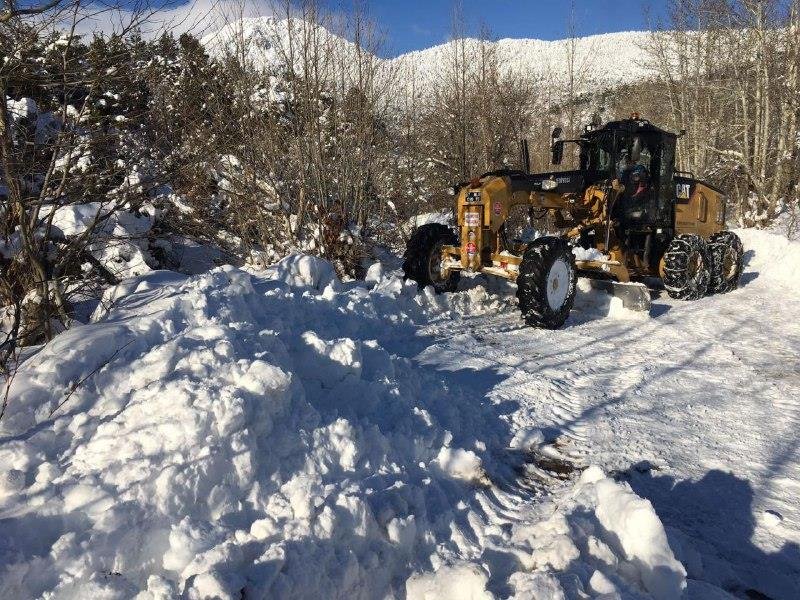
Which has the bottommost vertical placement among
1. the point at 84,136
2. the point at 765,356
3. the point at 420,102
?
the point at 765,356

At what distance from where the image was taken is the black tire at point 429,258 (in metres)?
8.62

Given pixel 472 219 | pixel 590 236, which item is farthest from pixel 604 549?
pixel 590 236

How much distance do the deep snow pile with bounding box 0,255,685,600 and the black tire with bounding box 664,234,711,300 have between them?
5.80 m

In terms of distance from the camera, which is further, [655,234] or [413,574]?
[655,234]

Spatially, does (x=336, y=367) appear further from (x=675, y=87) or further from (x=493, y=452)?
(x=675, y=87)

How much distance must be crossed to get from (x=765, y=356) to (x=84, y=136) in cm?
718

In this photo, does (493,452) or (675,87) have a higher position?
(675,87)

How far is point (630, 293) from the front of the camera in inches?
320

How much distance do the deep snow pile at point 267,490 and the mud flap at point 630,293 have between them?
441 centimetres

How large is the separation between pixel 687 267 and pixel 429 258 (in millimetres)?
4041

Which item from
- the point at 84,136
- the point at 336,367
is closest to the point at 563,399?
the point at 336,367

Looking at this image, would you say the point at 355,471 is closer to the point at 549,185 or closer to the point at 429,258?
the point at 429,258

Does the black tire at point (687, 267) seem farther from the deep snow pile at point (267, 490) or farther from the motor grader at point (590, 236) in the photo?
the deep snow pile at point (267, 490)

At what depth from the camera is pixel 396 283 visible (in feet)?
26.2
